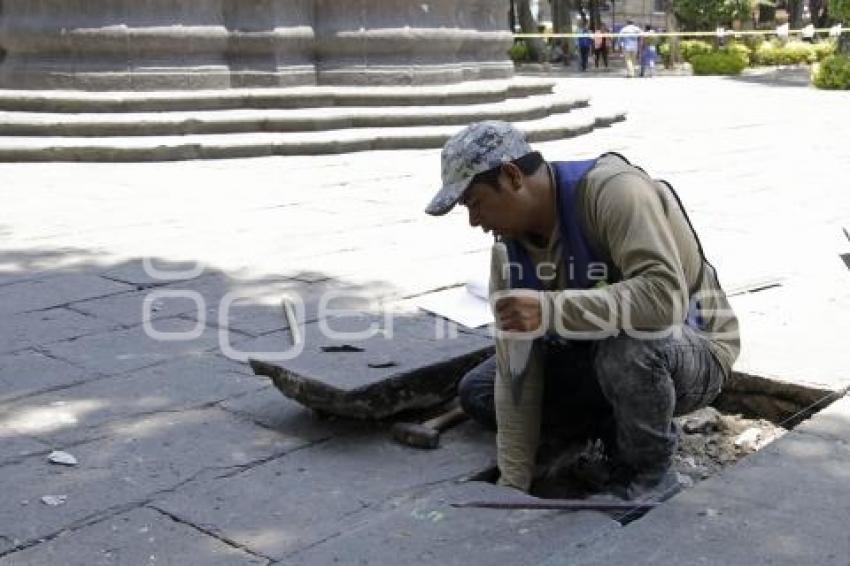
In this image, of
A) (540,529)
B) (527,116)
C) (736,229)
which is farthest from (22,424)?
(527,116)

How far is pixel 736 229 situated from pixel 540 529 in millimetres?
4392

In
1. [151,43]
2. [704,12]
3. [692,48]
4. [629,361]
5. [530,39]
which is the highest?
[704,12]

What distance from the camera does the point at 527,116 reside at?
38.3 feet

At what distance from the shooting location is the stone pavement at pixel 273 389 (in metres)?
2.65

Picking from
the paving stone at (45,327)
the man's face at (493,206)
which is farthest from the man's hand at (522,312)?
the paving stone at (45,327)

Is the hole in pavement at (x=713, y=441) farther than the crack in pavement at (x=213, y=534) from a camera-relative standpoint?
Yes

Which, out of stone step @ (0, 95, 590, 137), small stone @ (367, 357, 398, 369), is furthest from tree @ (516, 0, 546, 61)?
small stone @ (367, 357, 398, 369)

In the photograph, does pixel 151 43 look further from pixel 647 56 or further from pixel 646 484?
pixel 647 56

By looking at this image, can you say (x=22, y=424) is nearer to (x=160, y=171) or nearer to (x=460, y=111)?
(x=160, y=171)

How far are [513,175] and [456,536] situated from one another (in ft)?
2.91

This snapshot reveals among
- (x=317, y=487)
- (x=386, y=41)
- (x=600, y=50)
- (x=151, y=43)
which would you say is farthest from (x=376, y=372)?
(x=600, y=50)

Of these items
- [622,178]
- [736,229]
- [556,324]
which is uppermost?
[622,178]

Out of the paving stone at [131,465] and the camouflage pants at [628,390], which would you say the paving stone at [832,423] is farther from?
the paving stone at [131,465]

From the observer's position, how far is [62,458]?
10.7 ft
